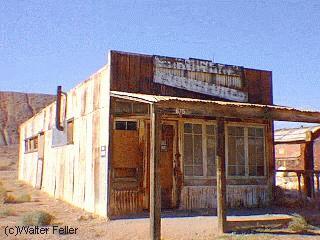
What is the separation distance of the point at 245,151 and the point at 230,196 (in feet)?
5.11

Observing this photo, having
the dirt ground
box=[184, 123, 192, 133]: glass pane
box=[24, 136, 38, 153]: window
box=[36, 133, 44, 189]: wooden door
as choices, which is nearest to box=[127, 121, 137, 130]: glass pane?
box=[184, 123, 192, 133]: glass pane

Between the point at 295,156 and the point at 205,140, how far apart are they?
38.0ft

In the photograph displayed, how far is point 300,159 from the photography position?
793 inches

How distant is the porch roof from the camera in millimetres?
8828

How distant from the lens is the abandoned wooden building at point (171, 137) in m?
11.5

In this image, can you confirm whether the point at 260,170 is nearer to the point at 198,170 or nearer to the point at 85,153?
the point at 198,170

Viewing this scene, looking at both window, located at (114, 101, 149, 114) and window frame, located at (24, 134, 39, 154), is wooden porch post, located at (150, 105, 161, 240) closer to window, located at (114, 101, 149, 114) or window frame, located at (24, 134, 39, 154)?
window, located at (114, 101, 149, 114)

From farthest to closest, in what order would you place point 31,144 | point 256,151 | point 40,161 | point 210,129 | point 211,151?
point 31,144
point 40,161
point 256,151
point 210,129
point 211,151

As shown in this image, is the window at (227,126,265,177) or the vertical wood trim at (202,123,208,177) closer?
the vertical wood trim at (202,123,208,177)

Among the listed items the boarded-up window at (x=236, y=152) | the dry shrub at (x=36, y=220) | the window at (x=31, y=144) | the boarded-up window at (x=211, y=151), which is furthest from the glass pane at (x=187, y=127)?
the window at (x=31, y=144)

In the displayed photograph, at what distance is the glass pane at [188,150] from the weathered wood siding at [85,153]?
2.56m

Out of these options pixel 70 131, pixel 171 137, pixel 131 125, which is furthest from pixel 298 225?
pixel 70 131

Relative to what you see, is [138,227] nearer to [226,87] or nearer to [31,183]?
[226,87]

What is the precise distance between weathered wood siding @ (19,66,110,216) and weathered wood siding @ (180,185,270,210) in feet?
8.73
